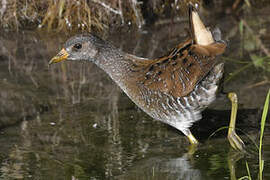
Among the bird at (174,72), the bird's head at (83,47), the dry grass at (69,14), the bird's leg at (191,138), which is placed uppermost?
the dry grass at (69,14)

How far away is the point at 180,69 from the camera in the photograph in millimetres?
4266

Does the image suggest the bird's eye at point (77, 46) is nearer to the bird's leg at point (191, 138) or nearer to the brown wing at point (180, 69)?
the brown wing at point (180, 69)

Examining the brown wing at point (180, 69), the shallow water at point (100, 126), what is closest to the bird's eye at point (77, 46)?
the brown wing at point (180, 69)

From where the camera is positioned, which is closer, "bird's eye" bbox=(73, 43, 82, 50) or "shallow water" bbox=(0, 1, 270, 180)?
"shallow water" bbox=(0, 1, 270, 180)

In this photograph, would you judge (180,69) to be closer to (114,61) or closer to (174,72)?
(174,72)

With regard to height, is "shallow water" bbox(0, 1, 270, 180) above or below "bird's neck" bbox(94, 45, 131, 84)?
below

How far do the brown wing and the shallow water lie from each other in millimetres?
437

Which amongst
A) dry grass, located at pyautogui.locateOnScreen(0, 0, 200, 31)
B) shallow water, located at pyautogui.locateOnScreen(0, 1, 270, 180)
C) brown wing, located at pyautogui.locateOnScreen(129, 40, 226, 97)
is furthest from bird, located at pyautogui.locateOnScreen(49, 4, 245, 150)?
dry grass, located at pyautogui.locateOnScreen(0, 0, 200, 31)

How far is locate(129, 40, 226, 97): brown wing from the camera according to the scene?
419 centimetres

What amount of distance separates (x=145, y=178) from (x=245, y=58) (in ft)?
8.59

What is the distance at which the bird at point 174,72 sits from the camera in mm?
4207

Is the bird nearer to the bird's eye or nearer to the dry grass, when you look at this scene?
the bird's eye

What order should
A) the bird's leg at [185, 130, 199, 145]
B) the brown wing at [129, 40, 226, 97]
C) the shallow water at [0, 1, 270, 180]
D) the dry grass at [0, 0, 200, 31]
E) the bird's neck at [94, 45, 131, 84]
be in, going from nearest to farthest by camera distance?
the shallow water at [0, 1, 270, 180] < the brown wing at [129, 40, 226, 97] < the bird's leg at [185, 130, 199, 145] < the bird's neck at [94, 45, 131, 84] < the dry grass at [0, 0, 200, 31]

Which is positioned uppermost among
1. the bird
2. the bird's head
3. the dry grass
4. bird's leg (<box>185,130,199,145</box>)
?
the dry grass
